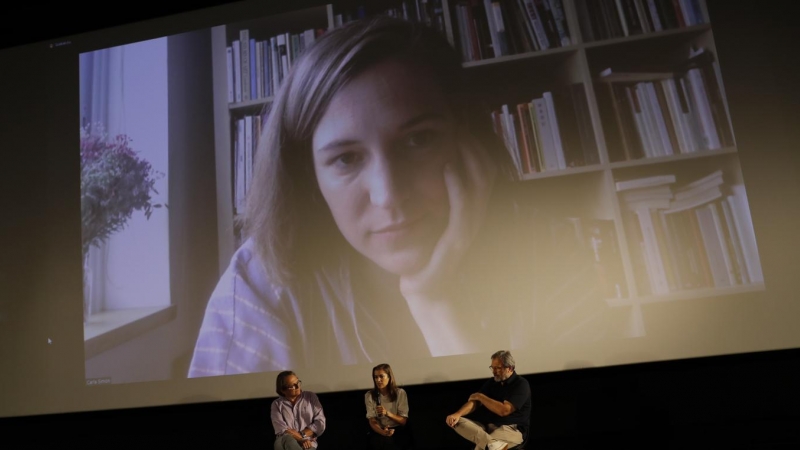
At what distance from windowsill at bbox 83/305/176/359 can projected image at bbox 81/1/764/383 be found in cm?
2

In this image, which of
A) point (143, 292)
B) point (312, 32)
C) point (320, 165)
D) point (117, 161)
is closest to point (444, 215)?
point (320, 165)

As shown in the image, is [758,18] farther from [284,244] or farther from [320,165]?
[284,244]

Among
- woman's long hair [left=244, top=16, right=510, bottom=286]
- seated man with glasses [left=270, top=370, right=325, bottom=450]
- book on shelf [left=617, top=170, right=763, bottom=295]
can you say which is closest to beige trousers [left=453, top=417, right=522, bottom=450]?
seated man with glasses [left=270, top=370, right=325, bottom=450]

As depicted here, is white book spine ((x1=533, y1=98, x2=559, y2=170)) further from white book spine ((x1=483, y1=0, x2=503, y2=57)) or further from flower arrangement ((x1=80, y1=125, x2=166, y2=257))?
flower arrangement ((x1=80, y1=125, x2=166, y2=257))

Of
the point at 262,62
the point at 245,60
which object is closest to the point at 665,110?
the point at 262,62

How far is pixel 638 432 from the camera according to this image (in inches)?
120

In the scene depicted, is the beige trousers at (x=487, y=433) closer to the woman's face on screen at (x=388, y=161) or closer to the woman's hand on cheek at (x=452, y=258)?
the woman's hand on cheek at (x=452, y=258)

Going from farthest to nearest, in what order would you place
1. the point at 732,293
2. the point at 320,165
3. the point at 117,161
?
the point at 117,161, the point at 320,165, the point at 732,293

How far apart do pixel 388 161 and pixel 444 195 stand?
34 cm

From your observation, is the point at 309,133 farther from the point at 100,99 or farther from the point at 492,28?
the point at 100,99

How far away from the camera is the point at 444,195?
3.21m

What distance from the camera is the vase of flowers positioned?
3.54 meters

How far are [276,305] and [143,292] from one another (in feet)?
2.55

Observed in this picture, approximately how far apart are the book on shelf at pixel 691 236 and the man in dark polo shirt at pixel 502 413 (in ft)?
2.68
